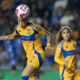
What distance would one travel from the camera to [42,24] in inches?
393

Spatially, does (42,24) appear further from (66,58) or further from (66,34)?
(66,58)

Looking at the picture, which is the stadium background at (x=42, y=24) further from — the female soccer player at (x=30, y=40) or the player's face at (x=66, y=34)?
the female soccer player at (x=30, y=40)

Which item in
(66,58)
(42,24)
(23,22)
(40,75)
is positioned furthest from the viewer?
(42,24)

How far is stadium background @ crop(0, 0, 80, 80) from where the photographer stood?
937 cm

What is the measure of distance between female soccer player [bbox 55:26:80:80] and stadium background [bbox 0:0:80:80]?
2.63 m

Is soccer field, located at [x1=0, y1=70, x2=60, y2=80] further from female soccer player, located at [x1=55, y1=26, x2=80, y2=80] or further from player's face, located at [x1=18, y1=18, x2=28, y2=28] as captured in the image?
player's face, located at [x1=18, y1=18, x2=28, y2=28]

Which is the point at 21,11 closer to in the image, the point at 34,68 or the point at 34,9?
the point at 34,68

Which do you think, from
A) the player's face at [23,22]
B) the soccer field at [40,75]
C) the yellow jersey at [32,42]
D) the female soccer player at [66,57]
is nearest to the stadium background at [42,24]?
the soccer field at [40,75]

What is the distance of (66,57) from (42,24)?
4188 millimetres

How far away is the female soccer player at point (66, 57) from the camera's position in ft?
18.9

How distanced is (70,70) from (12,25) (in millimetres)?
4753

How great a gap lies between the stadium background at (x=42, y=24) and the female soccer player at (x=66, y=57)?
8.62 feet

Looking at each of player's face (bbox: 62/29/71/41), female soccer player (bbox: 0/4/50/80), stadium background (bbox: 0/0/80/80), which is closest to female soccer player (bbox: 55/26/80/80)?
player's face (bbox: 62/29/71/41)

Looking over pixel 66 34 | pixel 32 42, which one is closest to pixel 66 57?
pixel 66 34
